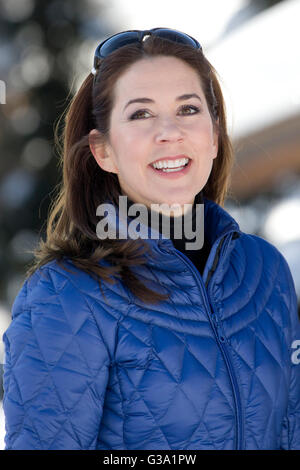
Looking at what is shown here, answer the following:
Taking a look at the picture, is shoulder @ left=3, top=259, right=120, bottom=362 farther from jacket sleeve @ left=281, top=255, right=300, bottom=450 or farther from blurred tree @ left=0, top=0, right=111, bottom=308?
blurred tree @ left=0, top=0, right=111, bottom=308

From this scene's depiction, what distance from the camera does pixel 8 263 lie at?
15.3ft

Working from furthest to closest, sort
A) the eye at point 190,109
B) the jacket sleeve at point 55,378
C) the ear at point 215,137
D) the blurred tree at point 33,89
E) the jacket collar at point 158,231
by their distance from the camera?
the blurred tree at point 33,89 → the ear at point 215,137 → the eye at point 190,109 → the jacket collar at point 158,231 → the jacket sleeve at point 55,378

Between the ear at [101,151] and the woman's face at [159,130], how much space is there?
4 cm

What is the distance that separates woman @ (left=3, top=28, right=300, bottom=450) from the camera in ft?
5.08

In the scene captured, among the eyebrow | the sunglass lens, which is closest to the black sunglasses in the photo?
the sunglass lens

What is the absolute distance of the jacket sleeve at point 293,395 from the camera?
6.14 ft

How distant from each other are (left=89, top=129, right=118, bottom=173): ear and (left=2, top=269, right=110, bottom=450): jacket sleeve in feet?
1.64

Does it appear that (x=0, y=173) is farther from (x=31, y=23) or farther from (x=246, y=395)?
(x=246, y=395)

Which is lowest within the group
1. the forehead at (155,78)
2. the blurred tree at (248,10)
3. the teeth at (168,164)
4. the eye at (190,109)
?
the teeth at (168,164)

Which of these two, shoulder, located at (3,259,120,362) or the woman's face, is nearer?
shoulder, located at (3,259,120,362)

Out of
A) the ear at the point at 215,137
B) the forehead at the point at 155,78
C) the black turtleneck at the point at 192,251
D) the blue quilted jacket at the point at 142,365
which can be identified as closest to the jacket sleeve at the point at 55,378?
the blue quilted jacket at the point at 142,365

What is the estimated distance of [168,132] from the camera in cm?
174

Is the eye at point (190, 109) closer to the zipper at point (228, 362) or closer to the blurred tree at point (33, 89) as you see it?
the zipper at point (228, 362)
